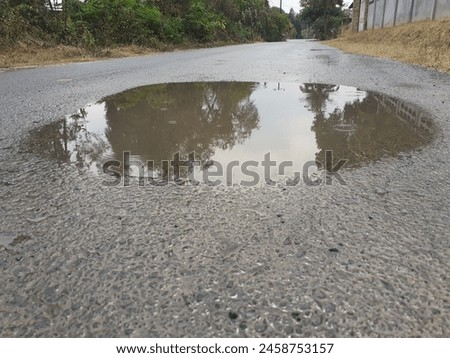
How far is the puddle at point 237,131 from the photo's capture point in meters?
2.37

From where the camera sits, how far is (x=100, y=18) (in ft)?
57.6

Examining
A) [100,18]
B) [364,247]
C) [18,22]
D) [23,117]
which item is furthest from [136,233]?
[100,18]

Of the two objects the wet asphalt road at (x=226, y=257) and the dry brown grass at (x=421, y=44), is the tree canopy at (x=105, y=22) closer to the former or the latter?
the dry brown grass at (x=421, y=44)

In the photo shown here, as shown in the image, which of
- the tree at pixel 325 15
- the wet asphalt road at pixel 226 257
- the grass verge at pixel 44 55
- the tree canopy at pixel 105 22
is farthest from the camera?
the tree at pixel 325 15

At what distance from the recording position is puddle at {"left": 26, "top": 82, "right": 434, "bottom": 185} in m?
2.37

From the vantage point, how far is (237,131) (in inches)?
117

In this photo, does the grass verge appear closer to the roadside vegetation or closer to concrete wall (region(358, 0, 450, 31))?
the roadside vegetation

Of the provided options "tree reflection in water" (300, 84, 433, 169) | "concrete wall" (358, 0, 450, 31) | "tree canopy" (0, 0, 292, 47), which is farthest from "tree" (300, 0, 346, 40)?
"tree reflection in water" (300, 84, 433, 169)

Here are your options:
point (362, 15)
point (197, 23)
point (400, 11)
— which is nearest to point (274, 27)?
point (362, 15)

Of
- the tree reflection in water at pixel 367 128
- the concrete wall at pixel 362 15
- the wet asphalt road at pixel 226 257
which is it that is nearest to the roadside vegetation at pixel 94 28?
the tree reflection in water at pixel 367 128

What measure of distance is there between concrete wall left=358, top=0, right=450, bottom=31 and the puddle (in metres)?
12.5

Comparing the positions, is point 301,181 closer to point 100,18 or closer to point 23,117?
point 23,117

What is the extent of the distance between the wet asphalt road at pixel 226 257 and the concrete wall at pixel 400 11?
14982mm
